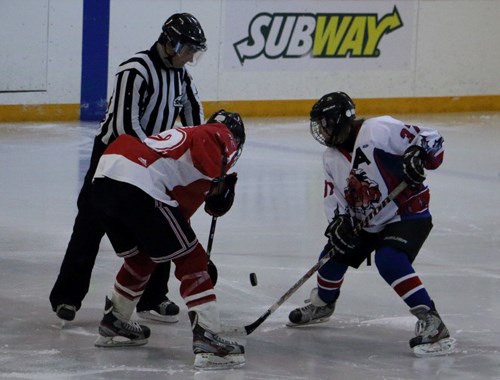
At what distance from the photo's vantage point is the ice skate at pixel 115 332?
3771 millimetres

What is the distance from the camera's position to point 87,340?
12.7ft

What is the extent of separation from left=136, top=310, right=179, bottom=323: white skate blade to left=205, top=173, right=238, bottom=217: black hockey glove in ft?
1.67

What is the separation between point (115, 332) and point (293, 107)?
20.7ft

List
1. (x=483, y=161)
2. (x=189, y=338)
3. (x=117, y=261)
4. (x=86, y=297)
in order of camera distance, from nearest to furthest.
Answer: (x=189, y=338), (x=86, y=297), (x=117, y=261), (x=483, y=161)

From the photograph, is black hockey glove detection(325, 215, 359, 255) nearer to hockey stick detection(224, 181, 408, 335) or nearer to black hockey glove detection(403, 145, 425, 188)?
hockey stick detection(224, 181, 408, 335)

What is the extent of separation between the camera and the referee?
156 inches

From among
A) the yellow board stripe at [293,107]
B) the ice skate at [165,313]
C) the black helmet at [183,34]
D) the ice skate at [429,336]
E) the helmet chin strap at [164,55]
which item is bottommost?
the yellow board stripe at [293,107]

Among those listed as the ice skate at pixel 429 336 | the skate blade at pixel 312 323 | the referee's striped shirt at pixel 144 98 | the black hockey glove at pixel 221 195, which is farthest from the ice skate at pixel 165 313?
the ice skate at pixel 429 336

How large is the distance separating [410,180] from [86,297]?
1385mm

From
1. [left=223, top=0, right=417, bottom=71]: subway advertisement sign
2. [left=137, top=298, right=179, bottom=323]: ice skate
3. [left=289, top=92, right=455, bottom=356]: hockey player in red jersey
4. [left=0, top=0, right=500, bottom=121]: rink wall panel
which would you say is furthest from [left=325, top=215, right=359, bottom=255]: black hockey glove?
[left=223, top=0, right=417, bottom=71]: subway advertisement sign

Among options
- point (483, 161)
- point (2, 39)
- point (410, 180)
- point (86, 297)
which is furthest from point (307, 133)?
point (410, 180)

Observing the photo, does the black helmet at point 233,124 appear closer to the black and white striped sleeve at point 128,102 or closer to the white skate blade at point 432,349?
the black and white striped sleeve at point 128,102

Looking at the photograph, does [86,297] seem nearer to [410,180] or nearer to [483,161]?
[410,180]

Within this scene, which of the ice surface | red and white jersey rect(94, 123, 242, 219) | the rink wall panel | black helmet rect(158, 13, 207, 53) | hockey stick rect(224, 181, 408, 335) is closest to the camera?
red and white jersey rect(94, 123, 242, 219)
